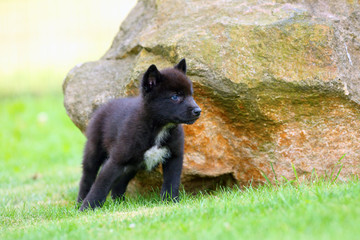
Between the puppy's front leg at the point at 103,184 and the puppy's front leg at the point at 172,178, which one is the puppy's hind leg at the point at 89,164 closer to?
the puppy's front leg at the point at 103,184

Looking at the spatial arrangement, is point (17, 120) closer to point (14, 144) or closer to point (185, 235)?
point (14, 144)

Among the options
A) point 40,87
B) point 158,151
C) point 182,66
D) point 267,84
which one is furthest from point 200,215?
point 40,87

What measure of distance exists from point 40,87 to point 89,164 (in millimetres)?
11306

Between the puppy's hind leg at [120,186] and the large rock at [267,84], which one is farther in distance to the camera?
the puppy's hind leg at [120,186]

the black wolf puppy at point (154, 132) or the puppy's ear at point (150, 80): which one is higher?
the puppy's ear at point (150, 80)

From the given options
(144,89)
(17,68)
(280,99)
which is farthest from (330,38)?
(17,68)

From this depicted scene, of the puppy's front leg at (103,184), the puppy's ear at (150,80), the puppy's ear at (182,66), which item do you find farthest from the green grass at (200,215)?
the puppy's ear at (182,66)

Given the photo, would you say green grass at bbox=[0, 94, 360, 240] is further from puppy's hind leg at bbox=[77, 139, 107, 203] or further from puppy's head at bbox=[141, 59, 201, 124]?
puppy's head at bbox=[141, 59, 201, 124]

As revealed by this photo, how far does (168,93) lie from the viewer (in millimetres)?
4941

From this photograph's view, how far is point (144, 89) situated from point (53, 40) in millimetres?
13424

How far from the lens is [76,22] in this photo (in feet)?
58.7

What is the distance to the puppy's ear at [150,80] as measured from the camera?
486 centimetres

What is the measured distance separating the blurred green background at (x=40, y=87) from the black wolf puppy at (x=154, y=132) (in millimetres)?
2922

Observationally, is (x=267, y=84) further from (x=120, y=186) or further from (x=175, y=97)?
(x=120, y=186)
